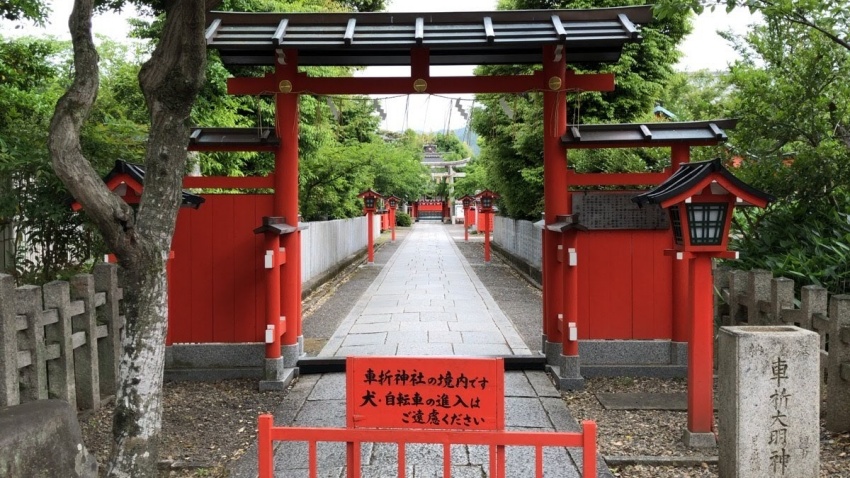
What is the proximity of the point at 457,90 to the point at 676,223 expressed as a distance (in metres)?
3.08

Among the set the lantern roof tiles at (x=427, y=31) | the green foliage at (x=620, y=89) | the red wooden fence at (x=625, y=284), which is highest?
the green foliage at (x=620, y=89)

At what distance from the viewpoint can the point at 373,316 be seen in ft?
39.1

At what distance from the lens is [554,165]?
7469mm

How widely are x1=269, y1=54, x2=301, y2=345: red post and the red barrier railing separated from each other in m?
3.94

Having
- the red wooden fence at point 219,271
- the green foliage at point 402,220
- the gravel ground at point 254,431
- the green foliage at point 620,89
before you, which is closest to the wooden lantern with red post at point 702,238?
the gravel ground at point 254,431

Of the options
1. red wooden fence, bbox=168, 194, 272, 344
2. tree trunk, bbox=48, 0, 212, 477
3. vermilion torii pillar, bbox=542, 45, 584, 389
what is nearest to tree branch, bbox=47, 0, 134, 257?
tree trunk, bbox=48, 0, 212, 477

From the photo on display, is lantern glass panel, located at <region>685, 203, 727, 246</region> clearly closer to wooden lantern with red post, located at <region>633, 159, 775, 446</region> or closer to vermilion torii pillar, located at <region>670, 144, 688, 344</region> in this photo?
wooden lantern with red post, located at <region>633, 159, 775, 446</region>

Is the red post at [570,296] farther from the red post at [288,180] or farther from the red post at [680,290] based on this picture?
the red post at [288,180]

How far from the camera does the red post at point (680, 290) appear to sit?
732cm

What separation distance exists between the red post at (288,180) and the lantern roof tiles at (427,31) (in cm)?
33

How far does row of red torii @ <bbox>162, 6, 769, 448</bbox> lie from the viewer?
23.2ft

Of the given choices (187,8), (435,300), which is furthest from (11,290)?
(435,300)

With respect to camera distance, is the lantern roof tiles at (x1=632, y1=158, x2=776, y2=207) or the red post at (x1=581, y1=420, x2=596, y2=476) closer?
the red post at (x1=581, y1=420, x2=596, y2=476)

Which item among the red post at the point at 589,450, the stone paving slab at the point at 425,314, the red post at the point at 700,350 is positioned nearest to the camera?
the red post at the point at 589,450
